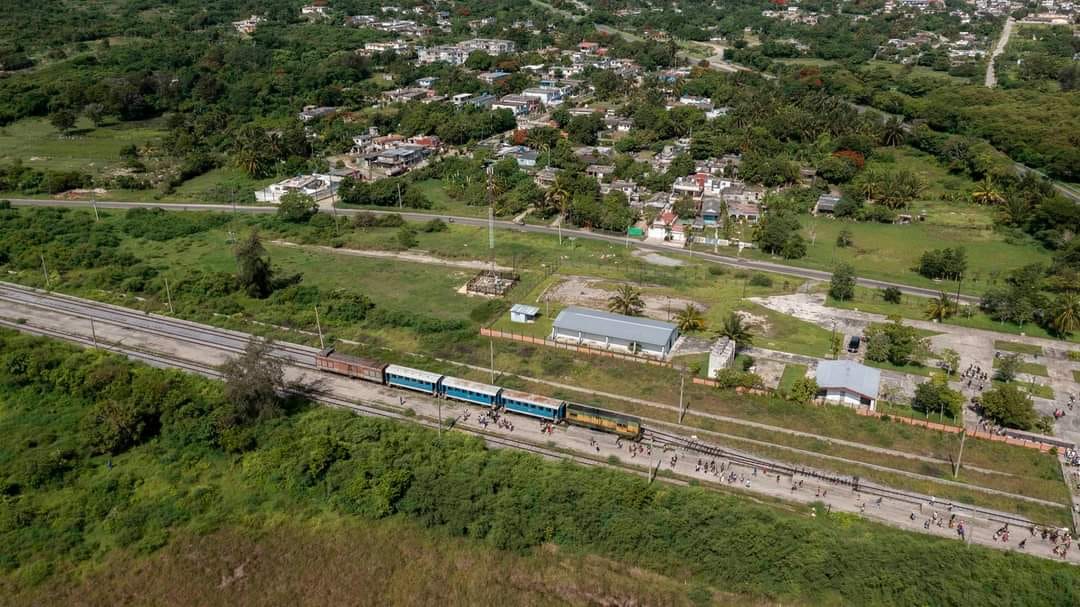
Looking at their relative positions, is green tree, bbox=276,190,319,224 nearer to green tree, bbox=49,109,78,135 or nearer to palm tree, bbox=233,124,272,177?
palm tree, bbox=233,124,272,177

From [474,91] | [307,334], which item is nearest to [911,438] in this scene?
[307,334]

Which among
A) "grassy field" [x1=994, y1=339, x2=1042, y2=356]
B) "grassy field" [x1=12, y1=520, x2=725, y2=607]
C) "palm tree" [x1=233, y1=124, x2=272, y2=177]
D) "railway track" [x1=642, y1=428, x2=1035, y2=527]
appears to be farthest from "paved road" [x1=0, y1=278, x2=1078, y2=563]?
"palm tree" [x1=233, y1=124, x2=272, y2=177]

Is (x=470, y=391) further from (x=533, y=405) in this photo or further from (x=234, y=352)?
(x=234, y=352)

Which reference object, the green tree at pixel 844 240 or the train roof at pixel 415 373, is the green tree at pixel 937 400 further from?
the green tree at pixel 844 240

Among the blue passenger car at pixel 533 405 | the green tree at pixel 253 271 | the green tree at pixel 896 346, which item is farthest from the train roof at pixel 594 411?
the green tree at pixel 253 271

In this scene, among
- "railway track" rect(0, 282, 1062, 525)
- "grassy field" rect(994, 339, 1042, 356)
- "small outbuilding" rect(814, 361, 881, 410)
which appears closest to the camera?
"railway track" rect(0, 282, 1062, 525)

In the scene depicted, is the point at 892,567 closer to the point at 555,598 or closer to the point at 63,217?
the point at 555,598
